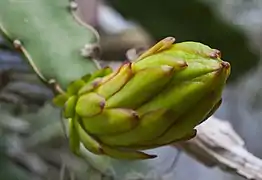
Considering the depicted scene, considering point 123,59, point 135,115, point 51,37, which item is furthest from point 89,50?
point 123,59

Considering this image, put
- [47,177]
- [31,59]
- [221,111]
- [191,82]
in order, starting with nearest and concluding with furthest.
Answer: [191,82] → [31,59] → [47,177] → [221,111]

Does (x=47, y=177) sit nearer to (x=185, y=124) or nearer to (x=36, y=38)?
Result: (x=36, y=38)

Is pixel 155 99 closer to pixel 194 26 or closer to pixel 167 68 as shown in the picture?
pixel 167 68

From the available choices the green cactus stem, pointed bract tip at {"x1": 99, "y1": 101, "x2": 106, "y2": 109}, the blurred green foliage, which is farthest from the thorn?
the blurred green foliage

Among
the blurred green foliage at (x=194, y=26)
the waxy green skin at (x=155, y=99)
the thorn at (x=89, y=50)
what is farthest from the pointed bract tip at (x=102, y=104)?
the blurred green foliage at (x=194, y=26)

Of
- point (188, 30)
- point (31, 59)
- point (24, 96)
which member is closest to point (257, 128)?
point (188, 30)

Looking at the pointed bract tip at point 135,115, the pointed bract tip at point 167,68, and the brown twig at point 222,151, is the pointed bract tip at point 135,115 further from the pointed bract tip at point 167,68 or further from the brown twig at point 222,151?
the brown twig at point 222,151
